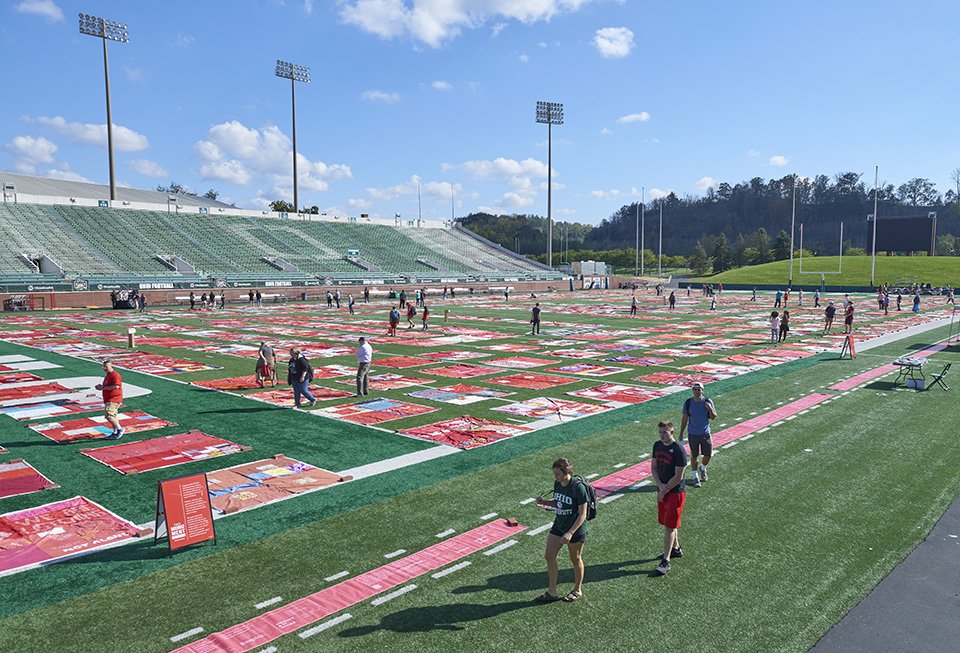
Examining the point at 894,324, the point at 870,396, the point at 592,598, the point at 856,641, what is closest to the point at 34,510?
the point at 592,598

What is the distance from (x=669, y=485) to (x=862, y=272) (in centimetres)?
10688

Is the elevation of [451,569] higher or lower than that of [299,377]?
lower

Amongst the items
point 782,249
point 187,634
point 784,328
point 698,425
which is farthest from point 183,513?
point 782,249

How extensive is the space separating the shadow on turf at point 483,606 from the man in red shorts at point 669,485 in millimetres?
418

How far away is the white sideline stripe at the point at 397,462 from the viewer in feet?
40.8

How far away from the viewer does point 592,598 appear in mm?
7738

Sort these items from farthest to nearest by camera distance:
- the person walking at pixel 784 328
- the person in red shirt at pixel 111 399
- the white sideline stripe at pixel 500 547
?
the person walking at pixel 784 328 → the person in red shirt at pixel 111 399 → the white sideline stripe at pixel 500 547

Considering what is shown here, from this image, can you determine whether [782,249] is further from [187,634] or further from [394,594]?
[187,634]

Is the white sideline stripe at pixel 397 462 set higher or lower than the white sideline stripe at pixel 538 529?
higher

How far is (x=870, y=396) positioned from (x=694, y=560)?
43.7 feet

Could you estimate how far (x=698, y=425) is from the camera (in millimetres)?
11477

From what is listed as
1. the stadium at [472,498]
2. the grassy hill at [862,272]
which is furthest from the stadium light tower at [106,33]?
the grassy hill at [862,272]

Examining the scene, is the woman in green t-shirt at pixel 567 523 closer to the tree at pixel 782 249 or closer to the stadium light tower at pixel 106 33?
the stadium light tower at pixel 106 33

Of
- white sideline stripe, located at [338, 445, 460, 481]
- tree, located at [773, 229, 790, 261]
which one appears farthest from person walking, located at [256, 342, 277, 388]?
tree, located at [773, 229, 790, 261]
